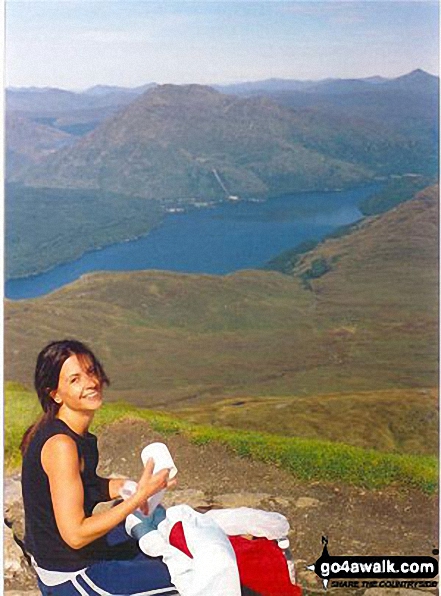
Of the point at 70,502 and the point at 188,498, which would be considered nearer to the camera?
the point at 70,502

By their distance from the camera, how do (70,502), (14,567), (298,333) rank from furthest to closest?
(298,333), (14,567), (70,502)

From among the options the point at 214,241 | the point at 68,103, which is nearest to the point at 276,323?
the point at 214,241

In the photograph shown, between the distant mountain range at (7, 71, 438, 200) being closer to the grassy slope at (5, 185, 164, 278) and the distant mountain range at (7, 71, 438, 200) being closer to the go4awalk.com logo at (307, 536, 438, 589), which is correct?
the grassy slope at (5, 185, 164, 278)

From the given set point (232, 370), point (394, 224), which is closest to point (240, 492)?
point (232, 370)

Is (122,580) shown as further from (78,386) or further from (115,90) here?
(115,90)

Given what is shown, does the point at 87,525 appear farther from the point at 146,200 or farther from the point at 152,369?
the point at 146,200

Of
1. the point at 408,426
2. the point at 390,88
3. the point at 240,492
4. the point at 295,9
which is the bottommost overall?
the point at 240,492
